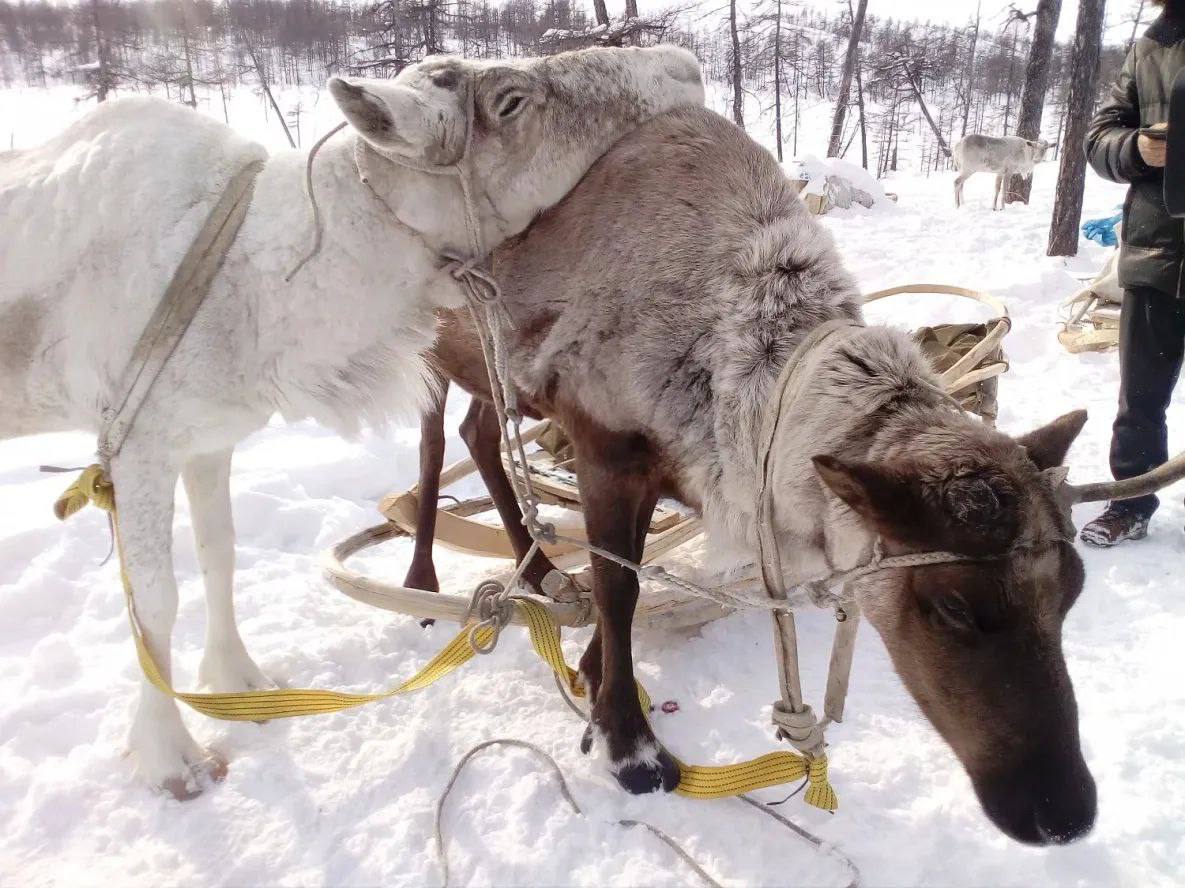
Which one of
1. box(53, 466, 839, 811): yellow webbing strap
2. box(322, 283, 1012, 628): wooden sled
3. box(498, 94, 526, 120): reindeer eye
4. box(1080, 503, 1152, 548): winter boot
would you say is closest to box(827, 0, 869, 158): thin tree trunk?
box(322, 283, 1012, 628): wooden sled

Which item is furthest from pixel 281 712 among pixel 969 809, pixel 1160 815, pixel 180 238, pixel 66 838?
pixel 1160 815

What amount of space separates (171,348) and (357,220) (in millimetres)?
602

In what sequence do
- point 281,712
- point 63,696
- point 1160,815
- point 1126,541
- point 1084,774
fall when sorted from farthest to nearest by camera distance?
point 1126,541, point 63,696, point 281,712, point 1160,815, point 1084,774

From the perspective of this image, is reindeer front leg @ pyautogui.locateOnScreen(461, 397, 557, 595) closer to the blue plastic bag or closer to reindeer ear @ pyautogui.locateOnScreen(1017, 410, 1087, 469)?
reindeer ear @ pyautogui.locateOnScreen(1017, 410, 1087, 469)

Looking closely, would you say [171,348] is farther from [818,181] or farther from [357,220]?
[818,181]

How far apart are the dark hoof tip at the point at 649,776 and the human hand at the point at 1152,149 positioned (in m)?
3.01

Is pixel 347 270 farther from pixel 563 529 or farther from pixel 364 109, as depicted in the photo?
pixel 563 529

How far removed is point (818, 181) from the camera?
1864 centimetres

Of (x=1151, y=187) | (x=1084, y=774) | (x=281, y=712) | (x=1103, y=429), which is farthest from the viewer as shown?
(x=1103, y=429)

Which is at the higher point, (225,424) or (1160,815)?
(225,424)

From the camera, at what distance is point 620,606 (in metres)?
2.44

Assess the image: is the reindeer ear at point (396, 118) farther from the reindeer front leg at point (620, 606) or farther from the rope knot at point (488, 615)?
the rope knot at point (488, 615)

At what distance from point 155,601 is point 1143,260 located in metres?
3.95

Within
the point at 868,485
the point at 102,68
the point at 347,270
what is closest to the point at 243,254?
the point at 347,270
